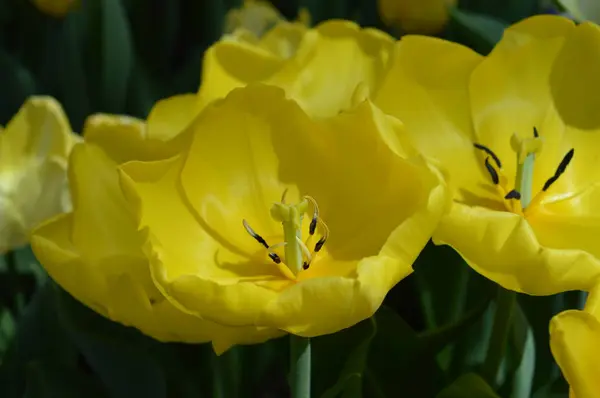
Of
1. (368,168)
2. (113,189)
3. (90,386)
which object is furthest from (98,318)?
(368,168)

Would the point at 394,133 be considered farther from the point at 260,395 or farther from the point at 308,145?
the point at 260,395

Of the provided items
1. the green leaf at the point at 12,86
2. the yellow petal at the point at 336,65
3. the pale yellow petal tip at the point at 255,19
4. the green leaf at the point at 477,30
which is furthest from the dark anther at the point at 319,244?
the green leaf at the point at 12,86

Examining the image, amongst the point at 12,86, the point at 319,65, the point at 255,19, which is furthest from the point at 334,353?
the point at 12,86

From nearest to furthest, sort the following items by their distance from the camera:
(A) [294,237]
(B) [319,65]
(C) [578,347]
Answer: (C) [578,347] → (A) [294,237] → (B) [319,65]

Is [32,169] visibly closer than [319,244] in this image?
No

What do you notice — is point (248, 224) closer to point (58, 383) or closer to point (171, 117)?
point (171, 117)

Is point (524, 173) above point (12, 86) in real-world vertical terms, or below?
above

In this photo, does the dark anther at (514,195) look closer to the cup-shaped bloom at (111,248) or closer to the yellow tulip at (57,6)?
the cup-shaped bloom at (111,248)

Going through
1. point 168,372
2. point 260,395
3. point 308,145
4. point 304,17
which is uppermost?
point 308,145
